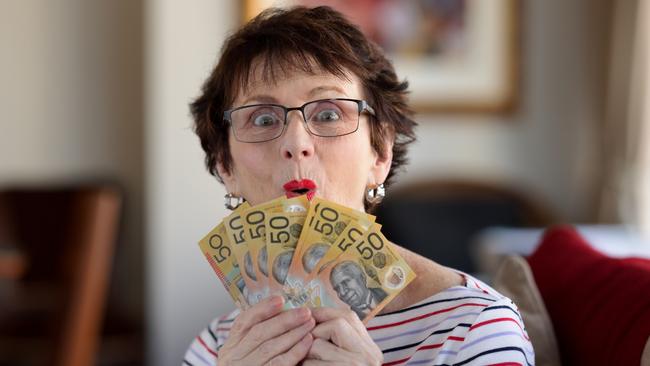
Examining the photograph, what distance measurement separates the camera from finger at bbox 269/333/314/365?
117cm

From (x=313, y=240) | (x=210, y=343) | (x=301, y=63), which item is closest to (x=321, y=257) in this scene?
(x=313, y=240)

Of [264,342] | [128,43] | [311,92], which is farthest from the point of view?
[128,43]

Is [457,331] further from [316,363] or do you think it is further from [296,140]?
[296,140]

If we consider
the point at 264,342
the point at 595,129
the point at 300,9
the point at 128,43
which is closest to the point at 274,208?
the point at 264,342

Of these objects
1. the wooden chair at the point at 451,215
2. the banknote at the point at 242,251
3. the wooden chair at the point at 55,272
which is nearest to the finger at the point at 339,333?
the banknote at the point at 242,251

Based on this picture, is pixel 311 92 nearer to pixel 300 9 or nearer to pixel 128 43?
pixel 300 9

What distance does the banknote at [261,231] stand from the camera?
122cm

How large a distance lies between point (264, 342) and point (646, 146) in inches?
126

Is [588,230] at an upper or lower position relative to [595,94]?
lower

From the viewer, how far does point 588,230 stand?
3611 millimetres

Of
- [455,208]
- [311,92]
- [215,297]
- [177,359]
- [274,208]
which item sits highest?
[311,92]

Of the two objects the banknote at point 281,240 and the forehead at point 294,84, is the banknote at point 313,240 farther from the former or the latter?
the forehead at point 294,84

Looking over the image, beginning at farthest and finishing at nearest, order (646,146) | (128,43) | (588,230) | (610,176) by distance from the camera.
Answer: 1. (128,43)
2. (610,176)
3. (646,146)
4. (588,230)

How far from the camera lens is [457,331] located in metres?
1.26
